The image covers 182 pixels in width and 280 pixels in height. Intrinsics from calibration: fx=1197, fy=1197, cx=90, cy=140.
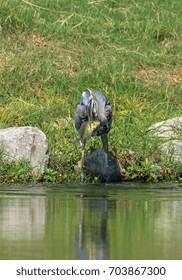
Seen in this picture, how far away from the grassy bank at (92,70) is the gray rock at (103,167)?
0.14 meters

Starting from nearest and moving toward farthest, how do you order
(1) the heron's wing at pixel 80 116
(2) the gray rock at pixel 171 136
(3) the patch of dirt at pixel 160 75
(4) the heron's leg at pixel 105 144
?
(1) the heron's wing at pixel 80 116 → (4) the heron's leg at pixel 105 144 → (2) the gray rock at pixel 171 136 → (3) the patch of dirt at pixel 160 75

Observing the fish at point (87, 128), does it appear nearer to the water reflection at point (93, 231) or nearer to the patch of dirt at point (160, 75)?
the water reflection at point (93, 231)

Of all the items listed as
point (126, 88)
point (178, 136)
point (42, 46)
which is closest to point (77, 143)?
point (178, 136)

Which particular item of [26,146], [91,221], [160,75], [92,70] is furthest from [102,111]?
[160,75]

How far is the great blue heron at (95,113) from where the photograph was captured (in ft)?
44.0

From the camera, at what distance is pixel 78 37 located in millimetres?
19094

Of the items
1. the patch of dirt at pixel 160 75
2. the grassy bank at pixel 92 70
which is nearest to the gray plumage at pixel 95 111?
the grassy bank at pixel 92 70

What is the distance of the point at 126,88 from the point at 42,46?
6.38 feet

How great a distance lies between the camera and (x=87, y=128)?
43.3ft

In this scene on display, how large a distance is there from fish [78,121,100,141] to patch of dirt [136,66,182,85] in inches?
183

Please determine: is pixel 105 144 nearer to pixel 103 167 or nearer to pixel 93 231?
pixel 103 167

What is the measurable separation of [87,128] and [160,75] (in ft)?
17.1

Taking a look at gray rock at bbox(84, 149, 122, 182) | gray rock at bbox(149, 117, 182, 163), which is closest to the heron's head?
gray rock at bbox(84, 149, 122, 182)
